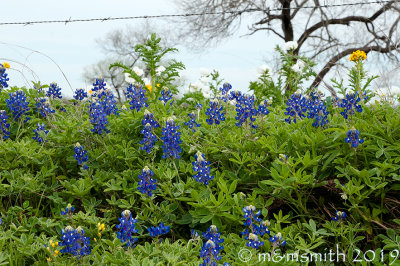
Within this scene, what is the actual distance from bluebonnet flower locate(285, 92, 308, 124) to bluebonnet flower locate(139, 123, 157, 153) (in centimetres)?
104

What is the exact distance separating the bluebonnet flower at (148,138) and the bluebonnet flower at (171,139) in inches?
4.1

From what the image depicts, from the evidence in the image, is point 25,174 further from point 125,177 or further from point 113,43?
point 113,43

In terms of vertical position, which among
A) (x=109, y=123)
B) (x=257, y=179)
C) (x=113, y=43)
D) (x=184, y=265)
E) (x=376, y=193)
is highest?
(x=113, y=43)

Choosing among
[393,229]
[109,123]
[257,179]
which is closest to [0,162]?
[109,123]

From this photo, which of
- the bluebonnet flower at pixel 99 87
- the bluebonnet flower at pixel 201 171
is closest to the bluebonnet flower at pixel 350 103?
the bluebonnet flower at pixel 201 171

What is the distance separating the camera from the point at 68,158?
336 centimetres

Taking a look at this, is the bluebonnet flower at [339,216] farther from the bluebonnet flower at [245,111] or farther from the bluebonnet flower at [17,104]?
the bluebonnet flower at [17,104]

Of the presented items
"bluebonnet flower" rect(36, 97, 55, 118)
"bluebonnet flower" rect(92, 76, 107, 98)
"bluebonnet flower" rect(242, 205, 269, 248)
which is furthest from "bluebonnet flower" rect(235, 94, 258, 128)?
"bluebonnet flower" rect(36, 97, 55, 118)

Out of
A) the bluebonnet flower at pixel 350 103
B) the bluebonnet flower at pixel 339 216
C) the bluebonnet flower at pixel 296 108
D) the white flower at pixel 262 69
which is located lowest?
the bluebonnet flower at pixel 339 216

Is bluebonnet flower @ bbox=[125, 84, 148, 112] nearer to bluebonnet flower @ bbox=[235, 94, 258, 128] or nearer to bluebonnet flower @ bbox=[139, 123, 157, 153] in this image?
bluebonnet flower @ bbox=[139, 123, 157, 153]

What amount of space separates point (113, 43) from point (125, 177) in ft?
91.2

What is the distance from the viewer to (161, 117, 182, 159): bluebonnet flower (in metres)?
2.91

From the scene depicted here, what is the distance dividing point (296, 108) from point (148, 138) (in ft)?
3.80

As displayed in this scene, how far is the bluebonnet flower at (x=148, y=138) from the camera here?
9.86 feet
